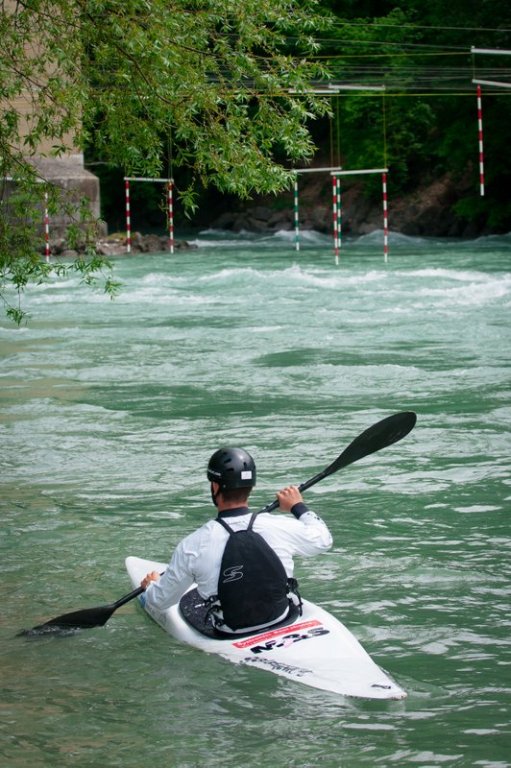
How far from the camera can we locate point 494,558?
6.59m

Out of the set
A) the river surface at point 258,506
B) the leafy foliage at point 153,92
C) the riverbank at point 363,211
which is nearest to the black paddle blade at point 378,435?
the river surface at point 258,506

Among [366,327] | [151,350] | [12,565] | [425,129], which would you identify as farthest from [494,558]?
[425,129]

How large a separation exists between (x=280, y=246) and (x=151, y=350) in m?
20.3

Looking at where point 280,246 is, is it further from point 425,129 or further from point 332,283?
point 332,283

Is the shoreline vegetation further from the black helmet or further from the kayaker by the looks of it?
the black helmet

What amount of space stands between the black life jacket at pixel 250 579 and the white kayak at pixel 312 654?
0.10 metres

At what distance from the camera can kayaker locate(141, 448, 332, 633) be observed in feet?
15.6

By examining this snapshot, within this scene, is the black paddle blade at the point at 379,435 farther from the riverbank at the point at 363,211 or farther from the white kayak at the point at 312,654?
the riverbank at the point at 363,211

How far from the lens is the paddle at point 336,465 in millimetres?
5488

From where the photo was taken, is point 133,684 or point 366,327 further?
point 366,327

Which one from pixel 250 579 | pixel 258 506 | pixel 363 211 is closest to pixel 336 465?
pixel 250 579

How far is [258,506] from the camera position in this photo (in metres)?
7.74

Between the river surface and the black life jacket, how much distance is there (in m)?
0.24

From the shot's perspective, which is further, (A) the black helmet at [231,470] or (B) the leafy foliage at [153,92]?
(B) the leafy foliage at [153,92]
